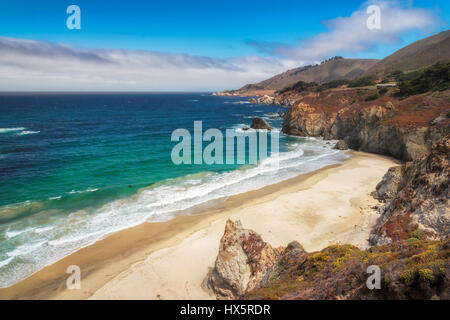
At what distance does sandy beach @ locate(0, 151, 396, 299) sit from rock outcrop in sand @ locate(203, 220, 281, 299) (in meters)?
1.29

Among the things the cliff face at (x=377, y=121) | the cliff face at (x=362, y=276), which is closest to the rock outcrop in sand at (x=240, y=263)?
the cliff face at (x=362, y=276)

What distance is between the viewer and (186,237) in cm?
1827

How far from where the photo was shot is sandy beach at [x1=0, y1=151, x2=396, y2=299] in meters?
13.4

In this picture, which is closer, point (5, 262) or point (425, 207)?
point (425, 207)

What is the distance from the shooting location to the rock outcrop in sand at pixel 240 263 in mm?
11242

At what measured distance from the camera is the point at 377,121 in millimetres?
41406

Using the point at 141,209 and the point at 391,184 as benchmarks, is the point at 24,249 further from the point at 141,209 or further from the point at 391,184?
the point at 391,184

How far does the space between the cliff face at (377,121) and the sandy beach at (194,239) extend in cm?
848

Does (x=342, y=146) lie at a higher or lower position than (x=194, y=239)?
higher

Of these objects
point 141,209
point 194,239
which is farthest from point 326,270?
point 141,209

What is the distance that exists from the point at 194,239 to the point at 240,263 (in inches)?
277

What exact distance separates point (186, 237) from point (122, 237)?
192 inches

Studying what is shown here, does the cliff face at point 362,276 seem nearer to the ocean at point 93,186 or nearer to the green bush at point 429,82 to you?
the ocean at point 93,186

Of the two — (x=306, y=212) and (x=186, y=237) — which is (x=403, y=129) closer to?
(x=306, y=212)
